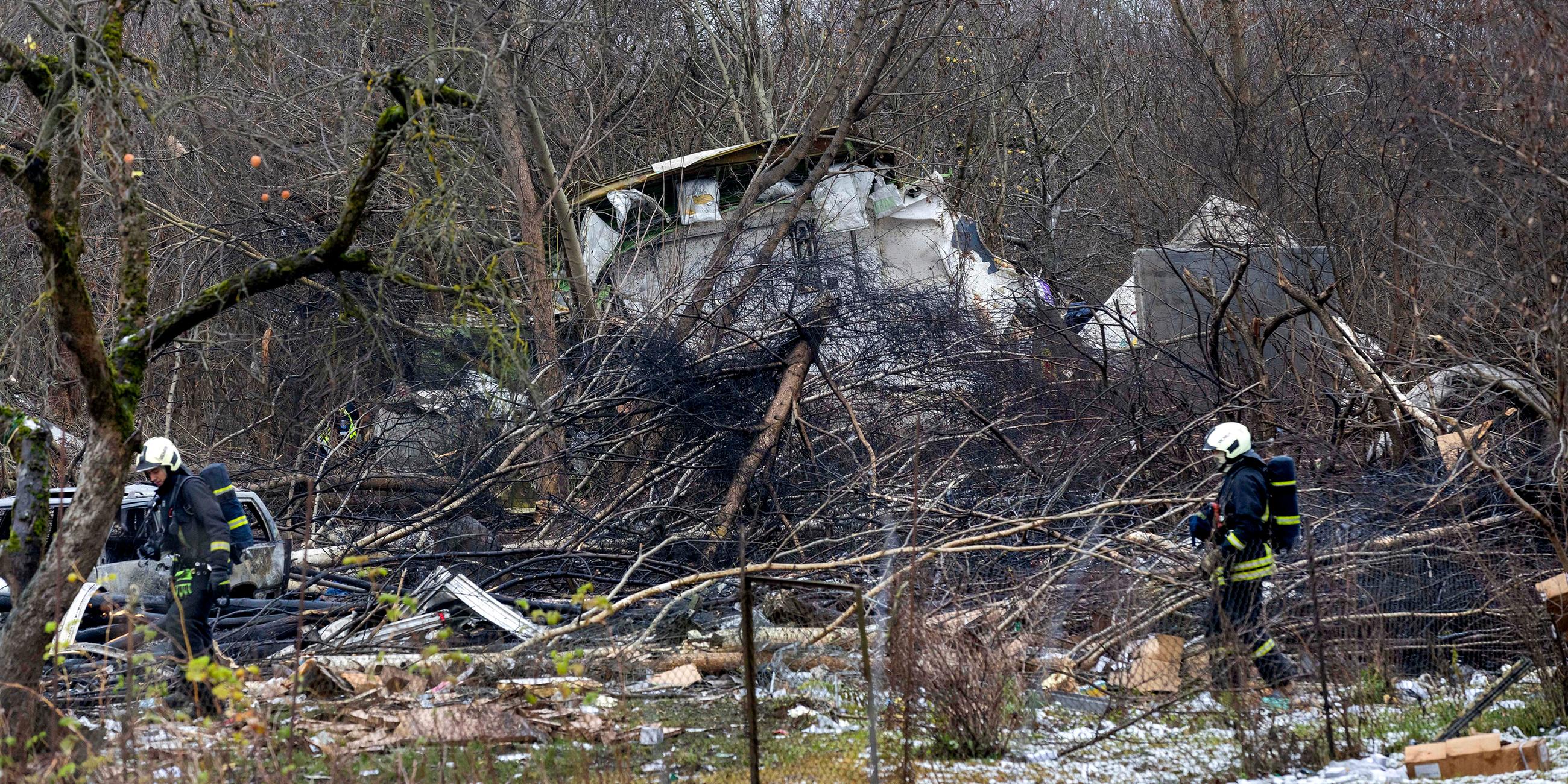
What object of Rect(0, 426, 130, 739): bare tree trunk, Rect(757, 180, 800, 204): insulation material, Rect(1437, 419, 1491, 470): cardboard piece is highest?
Rect(757, 180, 800, 204): insulation material

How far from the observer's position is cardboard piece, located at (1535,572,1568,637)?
598 cm

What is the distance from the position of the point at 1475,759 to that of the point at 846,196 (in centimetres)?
1085

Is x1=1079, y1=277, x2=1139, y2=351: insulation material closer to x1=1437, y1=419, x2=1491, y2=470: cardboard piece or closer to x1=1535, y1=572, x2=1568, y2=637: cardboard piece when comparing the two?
x1=1437, y1=419, x2=1491, y2=470: cardboard piece

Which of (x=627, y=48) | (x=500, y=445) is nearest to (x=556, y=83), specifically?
(x=627, y=48)

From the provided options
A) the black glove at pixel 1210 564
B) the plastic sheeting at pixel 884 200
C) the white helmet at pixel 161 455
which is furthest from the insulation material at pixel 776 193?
the black glove at pixel 1210 564

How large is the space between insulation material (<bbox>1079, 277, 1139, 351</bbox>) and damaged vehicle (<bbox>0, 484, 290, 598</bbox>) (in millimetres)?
7053

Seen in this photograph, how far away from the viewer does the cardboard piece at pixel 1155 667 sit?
22.6 ft

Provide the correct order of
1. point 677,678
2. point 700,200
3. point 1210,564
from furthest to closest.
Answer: point 700,200 < point 677,678 < point 1210,564

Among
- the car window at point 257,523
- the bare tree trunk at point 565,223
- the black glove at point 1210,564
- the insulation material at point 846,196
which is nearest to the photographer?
the black glove at point 1210,564

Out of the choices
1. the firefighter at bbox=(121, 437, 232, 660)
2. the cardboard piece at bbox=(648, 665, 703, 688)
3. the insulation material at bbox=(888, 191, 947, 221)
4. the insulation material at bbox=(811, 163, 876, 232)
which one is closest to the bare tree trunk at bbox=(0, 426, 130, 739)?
the firefighter at bbox=(121, 437, 232, 660)

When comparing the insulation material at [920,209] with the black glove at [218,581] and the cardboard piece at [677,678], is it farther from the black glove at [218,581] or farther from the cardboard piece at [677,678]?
the black glove at [218,581]

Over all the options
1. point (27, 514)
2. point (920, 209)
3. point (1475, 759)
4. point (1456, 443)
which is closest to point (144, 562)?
point (27, 514)

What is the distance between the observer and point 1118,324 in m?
13.7

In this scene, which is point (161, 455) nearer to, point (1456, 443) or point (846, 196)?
point (1456, 443)
